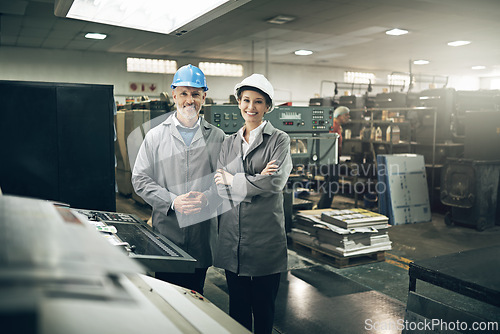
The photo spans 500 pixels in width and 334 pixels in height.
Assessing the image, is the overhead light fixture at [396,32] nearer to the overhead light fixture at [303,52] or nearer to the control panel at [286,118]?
the overhead light fixture at [303,52]

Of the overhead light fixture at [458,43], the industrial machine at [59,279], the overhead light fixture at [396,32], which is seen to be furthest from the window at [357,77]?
the industrial machine at [59,279]

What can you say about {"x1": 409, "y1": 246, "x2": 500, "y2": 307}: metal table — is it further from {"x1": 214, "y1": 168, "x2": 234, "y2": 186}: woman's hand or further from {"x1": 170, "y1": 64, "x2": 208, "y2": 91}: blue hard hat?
{"x1": 170, "y1": 64, "x2": 208, "y2": 91}: blue hard hat

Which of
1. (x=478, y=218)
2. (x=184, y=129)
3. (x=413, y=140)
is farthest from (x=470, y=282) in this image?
(x=413, y=140)

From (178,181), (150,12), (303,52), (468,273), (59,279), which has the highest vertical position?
(303,52)

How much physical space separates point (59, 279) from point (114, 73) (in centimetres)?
1238

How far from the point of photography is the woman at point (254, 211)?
2441 millimetres

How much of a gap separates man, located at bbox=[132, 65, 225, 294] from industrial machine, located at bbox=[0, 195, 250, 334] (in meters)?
1.64

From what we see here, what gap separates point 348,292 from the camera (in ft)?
13.2

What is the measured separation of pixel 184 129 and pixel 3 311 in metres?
2.20

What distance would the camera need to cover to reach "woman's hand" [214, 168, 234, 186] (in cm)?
247

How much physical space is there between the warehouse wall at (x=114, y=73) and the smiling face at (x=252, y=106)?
930cm

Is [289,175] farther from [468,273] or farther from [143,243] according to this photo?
[143,243]

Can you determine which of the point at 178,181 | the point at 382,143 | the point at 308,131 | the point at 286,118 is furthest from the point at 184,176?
the point at 382,143

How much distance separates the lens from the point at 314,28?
28.9ft
